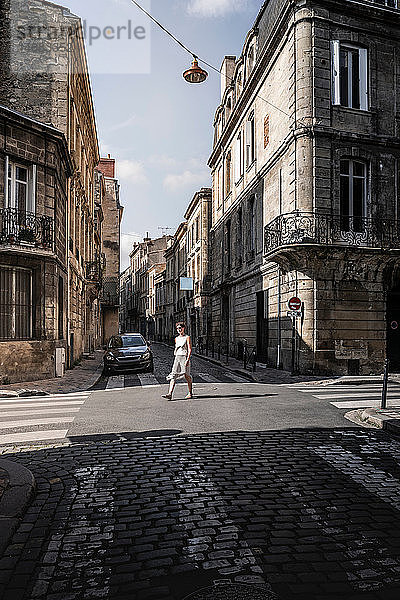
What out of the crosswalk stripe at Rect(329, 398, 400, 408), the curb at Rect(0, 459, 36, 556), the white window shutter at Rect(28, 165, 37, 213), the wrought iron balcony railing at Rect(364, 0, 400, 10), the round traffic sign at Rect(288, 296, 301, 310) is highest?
the wrought iron balcony railing at Rect(364, 0, 400, 10)

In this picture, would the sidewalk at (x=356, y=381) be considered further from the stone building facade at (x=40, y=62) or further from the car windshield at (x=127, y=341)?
the stone building facade at (x=40, y=62)

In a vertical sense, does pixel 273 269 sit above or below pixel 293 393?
above

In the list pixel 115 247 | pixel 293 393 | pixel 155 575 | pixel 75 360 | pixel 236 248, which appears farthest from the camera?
A: pixel 115 247

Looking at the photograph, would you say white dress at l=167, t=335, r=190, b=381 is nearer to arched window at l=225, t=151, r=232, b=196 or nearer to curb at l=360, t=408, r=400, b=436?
curb at l=360, t=408, r=400, b=436

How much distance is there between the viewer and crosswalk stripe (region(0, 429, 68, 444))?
7277mm

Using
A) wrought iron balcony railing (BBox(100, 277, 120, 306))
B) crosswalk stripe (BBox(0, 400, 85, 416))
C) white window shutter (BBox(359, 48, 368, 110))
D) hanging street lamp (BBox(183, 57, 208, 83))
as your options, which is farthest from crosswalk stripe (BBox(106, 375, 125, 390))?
wrought iron balcony railing (BBox(100, 277, 120, 306))

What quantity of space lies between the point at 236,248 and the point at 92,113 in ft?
40.9

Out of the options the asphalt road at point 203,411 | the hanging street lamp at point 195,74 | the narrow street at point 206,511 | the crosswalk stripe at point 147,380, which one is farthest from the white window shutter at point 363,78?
the narrow street at point 206,511

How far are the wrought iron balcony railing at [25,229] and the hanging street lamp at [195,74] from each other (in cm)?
600

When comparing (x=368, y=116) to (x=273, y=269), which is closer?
(x=368, y=116)

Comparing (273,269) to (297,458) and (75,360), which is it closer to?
(75,360)

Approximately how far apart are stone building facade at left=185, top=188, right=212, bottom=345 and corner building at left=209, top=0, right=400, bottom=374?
18.4m

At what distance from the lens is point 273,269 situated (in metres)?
20.0

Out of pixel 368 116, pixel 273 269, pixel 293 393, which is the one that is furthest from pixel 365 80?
pixel 293 393
